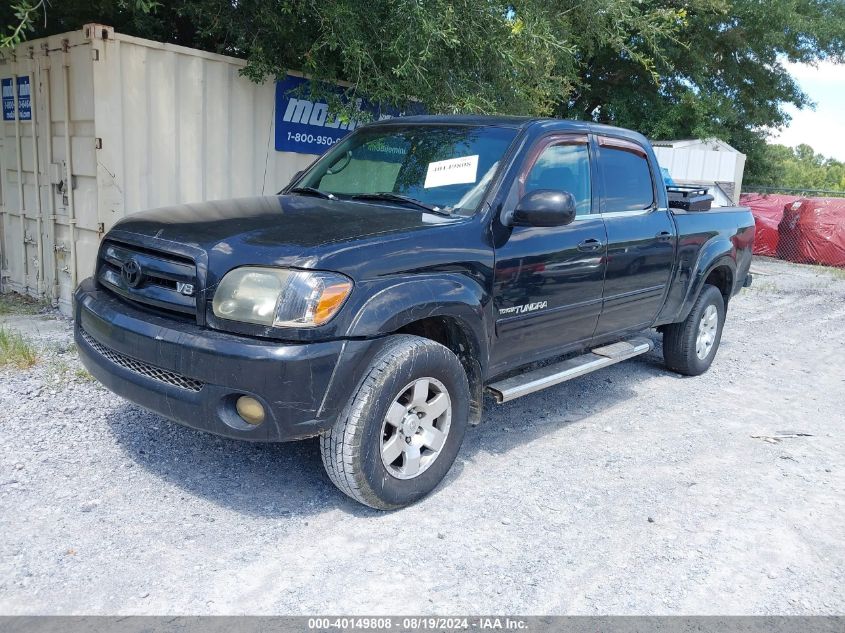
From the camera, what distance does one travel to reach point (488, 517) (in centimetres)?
367

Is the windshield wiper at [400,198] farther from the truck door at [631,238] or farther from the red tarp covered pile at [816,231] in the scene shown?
the red tarp covered pile at [816,231]

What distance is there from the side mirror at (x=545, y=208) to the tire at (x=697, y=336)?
2.71 m

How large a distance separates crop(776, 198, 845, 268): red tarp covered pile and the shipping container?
37.4 feet

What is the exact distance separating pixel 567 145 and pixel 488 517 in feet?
7.65

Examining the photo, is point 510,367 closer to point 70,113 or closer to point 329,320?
point 329,320

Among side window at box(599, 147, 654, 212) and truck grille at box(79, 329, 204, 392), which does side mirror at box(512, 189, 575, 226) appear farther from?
truck grille at box(79, 329, 204, 392)

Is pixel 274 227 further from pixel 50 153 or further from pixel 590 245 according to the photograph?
pixel 50 153

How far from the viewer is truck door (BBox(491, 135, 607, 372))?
13.4ft

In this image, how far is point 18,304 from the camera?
7.20m

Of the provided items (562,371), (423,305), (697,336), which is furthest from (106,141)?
(697,336)

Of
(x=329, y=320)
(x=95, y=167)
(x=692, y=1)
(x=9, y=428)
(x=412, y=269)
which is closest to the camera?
(x=329, y=320)

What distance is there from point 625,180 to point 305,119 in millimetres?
3718

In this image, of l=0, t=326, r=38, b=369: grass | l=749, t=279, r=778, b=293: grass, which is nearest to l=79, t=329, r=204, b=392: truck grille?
l=0, t=326, r=38, b=369: grass

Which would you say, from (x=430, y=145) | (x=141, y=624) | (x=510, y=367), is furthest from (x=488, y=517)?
(x=430, y=145)
